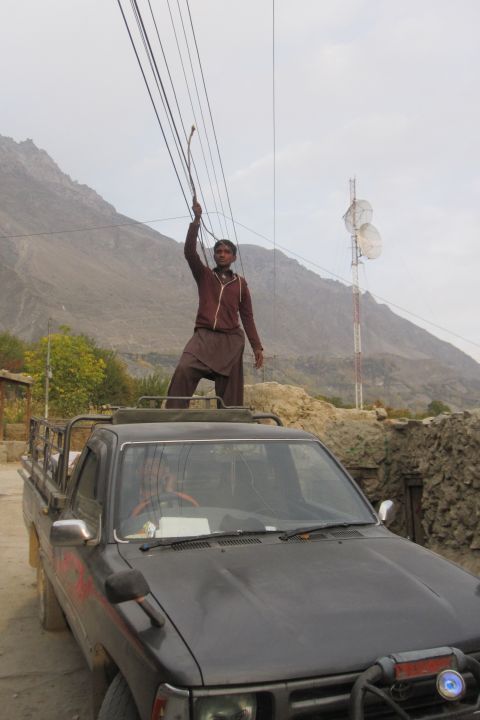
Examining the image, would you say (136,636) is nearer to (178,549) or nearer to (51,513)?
(178,549)

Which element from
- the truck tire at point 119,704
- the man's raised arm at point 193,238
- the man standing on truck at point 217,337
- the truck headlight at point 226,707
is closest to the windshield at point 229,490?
the truck tire at point 119,704

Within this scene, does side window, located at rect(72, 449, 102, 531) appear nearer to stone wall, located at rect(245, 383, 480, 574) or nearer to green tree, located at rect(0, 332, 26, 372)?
stone wall, located at rect(245, 383, 480, 574)

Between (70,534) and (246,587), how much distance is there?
81 centimetres

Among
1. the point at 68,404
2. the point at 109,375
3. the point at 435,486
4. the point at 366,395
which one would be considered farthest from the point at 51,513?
the point at 366,395

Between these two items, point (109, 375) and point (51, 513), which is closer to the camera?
point (51, 513)

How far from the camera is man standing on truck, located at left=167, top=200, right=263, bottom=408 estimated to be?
5746 millimetres

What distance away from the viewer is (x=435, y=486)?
5.92 m

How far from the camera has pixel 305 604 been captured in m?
2.26

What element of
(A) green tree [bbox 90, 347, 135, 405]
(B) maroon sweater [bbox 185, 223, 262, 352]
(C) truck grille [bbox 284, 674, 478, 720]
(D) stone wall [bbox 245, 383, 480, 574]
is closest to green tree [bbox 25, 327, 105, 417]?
(A) green tree [bbox 90, 347, 135, 405]

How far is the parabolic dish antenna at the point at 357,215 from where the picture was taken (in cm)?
3303

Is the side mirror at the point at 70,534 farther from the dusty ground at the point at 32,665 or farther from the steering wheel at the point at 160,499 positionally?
the dusty ground at the point at 32,665

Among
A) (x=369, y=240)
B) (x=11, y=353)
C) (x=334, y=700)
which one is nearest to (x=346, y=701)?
(x=334, y=700)

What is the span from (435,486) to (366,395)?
106989 millimetres

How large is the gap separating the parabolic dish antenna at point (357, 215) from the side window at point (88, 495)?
3111 cm
